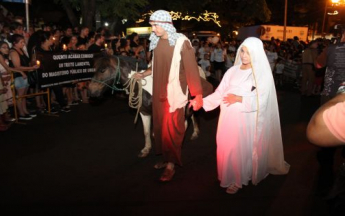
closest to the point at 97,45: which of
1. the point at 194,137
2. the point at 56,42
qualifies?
the point at 56,42

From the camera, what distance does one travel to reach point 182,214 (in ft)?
13.6

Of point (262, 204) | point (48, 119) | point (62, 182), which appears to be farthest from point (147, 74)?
point (48, 119)

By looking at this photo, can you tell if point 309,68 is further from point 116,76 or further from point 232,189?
point 232,189

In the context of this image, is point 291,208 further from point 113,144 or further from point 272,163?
point 113,144

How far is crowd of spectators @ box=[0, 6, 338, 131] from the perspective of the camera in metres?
8.07

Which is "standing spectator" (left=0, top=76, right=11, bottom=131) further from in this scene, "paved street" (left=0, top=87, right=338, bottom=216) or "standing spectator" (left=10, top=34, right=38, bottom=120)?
"standing spectator" (left=10, top=34, right=38, bottom=120)

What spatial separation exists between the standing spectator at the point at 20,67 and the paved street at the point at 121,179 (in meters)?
0.73

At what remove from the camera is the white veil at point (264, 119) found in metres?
4.34

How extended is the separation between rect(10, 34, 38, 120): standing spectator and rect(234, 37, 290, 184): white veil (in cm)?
546

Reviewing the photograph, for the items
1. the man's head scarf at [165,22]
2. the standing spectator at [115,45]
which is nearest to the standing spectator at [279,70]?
the standing spectator at [115,45]

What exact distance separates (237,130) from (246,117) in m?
0.21

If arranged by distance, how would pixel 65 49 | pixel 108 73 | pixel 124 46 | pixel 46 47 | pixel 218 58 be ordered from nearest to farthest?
pixel 108 73, pixel 46 47, pixel 65 49, pixel 124 46, pixel 218 58

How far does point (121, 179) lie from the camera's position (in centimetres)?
519

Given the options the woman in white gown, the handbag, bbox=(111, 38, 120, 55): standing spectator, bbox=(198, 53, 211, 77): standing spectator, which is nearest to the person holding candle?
bbox=(111, 38, 120, 55): standing spectator
